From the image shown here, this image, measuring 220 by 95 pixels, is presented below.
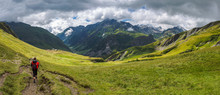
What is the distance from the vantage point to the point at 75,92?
25422mm

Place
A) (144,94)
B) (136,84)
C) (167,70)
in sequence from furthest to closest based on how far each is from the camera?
(167,70) < (136,84) < (144,94)

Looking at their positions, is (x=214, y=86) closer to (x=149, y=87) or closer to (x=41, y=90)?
(x=149, y=87)

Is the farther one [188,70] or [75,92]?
[188,70]

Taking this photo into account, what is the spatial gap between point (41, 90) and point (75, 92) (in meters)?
6.11

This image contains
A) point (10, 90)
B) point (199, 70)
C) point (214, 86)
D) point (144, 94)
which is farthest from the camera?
point (199, 70)

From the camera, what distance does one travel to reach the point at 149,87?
28062mm

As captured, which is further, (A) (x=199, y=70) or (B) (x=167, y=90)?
(A) (x=199, y=70)

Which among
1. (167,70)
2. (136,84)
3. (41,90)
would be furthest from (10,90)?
(167,70)

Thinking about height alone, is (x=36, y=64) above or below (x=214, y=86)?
above

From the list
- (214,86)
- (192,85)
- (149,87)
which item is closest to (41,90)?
(149,87)

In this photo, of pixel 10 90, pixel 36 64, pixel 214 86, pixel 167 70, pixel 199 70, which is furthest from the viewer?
pixel 167 70

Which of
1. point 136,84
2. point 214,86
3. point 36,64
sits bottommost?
point 136,84

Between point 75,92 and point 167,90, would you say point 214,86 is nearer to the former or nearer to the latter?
point 167,90

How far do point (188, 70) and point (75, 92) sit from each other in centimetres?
3025
